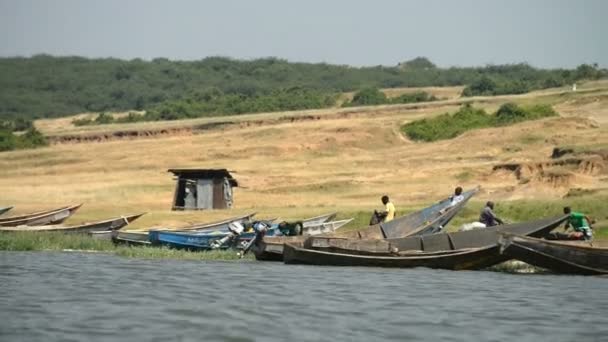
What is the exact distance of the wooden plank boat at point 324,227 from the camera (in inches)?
1412

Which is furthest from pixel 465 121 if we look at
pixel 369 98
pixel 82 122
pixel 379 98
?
pixel 82 122

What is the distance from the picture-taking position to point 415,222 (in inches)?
1273

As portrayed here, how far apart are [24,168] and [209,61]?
76592 millimetres

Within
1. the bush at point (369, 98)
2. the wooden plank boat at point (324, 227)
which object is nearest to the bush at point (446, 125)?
the bush at point (369, 98)

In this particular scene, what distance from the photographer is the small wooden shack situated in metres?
46.3

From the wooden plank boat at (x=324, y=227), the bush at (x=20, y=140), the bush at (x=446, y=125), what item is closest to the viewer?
the wooden plank boat at (x=324, y=227)

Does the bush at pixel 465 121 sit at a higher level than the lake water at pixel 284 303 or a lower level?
higher

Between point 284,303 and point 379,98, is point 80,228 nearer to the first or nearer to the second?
point 284,303

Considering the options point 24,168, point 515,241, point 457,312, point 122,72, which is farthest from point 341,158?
point 122,72

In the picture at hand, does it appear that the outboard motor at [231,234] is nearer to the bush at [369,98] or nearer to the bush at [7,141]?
the bush at [7,141]

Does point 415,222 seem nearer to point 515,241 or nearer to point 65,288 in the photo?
point 515,241

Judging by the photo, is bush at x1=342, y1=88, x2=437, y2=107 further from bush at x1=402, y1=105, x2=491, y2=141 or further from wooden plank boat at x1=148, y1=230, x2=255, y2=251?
wooden plank boat at x1=148, y1=230, x2=255, y2=251

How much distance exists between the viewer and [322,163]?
57.8 metres

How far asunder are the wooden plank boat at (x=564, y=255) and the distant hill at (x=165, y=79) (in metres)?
74.6
